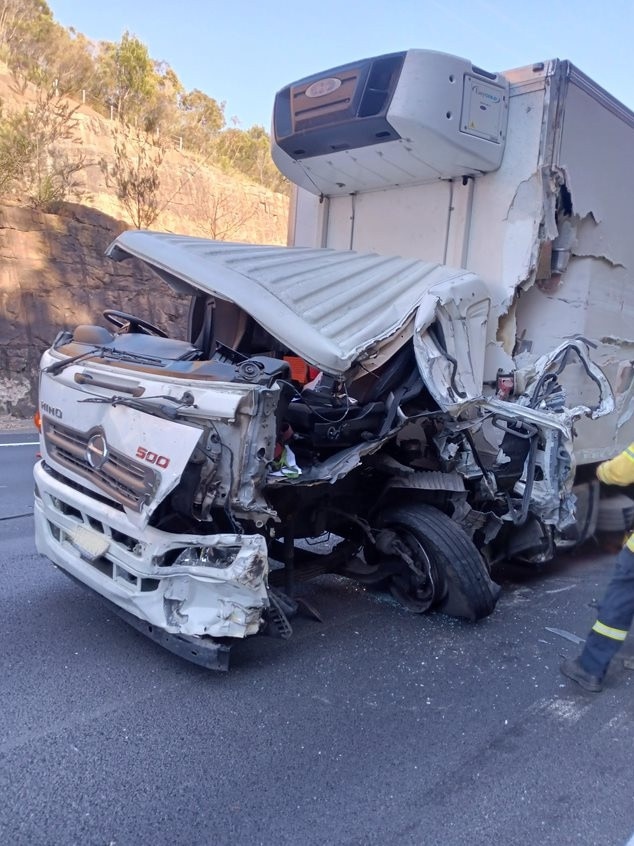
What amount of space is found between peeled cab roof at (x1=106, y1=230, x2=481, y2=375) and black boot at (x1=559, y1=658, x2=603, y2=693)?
1.83m

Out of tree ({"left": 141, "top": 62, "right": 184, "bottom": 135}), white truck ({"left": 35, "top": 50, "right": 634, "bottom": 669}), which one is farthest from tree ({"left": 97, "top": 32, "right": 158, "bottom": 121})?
white truck ({"left": 35, "top": 50, "right": 634, "bottom": 669})

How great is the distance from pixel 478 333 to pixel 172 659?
2.47 meters

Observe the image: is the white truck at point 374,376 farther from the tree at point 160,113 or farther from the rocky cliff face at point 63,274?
the tree at point 160,113

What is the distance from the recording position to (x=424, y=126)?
4.42 metres

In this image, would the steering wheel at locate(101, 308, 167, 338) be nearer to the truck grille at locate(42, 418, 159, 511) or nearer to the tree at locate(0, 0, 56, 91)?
the truck grille at locate(42, 418, 159, 511)

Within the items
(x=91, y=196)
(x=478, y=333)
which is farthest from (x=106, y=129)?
(x=478, y=333)

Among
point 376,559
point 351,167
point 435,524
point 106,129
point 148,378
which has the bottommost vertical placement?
point 376,559

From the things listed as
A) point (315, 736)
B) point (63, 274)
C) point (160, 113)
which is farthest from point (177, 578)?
point (160, 113)

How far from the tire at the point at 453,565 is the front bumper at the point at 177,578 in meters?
1.14

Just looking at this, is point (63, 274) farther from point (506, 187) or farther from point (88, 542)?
point (88, 542)

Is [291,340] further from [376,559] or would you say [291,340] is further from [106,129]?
[106,129]

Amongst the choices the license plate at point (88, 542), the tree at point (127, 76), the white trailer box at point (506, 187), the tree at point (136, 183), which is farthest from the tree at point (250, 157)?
the license plate at point (88, 542)

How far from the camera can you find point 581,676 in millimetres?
3357

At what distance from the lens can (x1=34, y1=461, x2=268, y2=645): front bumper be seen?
117 inches
